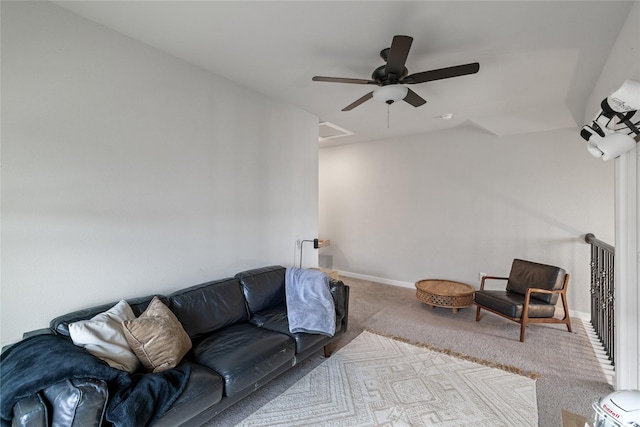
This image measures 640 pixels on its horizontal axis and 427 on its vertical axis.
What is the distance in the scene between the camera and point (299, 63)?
8.32ft

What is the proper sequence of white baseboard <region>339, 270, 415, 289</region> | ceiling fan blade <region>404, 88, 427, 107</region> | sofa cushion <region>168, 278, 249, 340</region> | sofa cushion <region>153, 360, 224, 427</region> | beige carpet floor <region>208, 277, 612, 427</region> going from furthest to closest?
1. white baseboard <region>339, 270, 415, 289</region>
2. ceiling fan blade <region>404, 88, 427, 107</region>
3. sofa cushion <region>168, 278, 249, 340</region>
4. beige carpet floor <region>208, 277, 612, 427</region>
5. sofa cushion <region>153, 360, 224, 427</region>

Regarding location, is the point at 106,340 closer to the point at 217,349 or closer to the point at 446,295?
the point at 217,349

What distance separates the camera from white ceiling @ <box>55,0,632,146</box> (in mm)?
1835

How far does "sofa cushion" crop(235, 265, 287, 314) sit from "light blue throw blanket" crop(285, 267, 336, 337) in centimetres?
12

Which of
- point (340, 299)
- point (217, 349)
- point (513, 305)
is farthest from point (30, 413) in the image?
point (513, 305)

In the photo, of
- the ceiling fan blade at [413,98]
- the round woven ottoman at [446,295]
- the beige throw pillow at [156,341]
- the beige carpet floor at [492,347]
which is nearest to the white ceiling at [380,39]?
the ceiling fan blade at [413,98]

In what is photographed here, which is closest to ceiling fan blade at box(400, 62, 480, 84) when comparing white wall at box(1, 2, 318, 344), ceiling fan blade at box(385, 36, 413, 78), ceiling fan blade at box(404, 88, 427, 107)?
ceiling fan blade at box(385, 36, 413, 78)

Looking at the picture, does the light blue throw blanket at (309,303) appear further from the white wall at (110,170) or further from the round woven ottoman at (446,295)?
the round woven ottoman at (446,295)

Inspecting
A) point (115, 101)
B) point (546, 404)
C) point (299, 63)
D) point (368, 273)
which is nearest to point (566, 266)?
point (546, 404)

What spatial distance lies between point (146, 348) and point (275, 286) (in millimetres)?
1321

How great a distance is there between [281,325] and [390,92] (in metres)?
2.13

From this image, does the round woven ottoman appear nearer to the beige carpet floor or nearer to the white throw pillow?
the beige carpet floor

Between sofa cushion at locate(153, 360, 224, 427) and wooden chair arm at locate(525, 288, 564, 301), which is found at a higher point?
wooden chair arm at locate(525, 288, 564, 301)

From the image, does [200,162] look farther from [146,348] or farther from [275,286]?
[146,348]
